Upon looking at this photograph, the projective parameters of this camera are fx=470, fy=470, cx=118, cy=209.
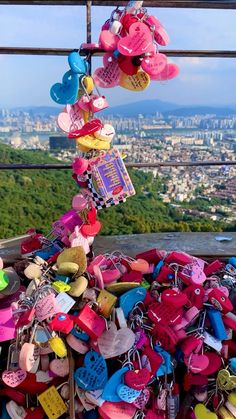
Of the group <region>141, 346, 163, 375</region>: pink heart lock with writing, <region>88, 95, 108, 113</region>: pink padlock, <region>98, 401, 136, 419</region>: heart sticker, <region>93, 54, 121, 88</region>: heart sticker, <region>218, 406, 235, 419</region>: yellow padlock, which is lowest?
<region>218, 406, 235, 419</region>: yellow padlock

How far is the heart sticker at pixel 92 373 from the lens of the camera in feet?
4.84

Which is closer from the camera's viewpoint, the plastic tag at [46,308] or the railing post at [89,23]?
the plastic tag at [46,308]

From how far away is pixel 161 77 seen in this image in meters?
1.54

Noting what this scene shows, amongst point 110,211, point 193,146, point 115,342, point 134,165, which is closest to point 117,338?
point 115,342

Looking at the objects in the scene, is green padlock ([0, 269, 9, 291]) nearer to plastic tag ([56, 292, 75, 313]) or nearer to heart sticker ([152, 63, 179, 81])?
plastic tag ([56, 292, 75, 313])

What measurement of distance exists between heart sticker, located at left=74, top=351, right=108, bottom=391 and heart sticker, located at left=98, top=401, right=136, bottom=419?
0.07 m

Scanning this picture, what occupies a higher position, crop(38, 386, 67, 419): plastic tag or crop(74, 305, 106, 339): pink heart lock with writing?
crop(74, 305, 106, 339): pink heart lock with writing

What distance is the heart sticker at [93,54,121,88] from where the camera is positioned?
1.53 metres

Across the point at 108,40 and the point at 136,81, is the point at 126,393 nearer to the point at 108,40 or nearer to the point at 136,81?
the point at 136,81

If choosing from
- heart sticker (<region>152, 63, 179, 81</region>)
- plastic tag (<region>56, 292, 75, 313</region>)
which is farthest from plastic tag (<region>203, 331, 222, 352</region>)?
heart sticker (<region>152, 63, 179, 81</region>)

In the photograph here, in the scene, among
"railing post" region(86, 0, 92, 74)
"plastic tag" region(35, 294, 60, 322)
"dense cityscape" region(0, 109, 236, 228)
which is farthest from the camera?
"dense cityscape" region(0, 109, 236, 228)

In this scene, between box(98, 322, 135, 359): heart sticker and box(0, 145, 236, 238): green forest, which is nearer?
box(98, 322, 135, 359): heart sticker

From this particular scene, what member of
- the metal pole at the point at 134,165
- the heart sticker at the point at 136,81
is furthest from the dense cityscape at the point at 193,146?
the heart sticker at the point at 136,81

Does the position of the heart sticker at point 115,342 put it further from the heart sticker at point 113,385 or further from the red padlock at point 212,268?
the red padlock at point 212,268
